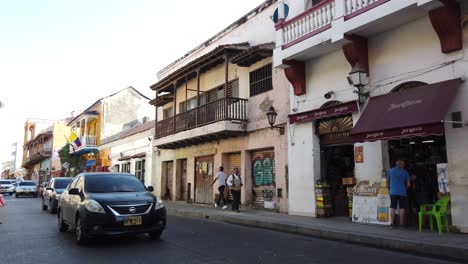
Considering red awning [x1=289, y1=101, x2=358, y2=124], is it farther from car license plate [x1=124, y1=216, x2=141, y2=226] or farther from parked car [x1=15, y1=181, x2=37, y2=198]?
parked car [x1=15, y1=181, x2=37, y2=198]

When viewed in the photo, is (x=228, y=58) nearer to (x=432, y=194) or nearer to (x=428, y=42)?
(x=428, y=42)

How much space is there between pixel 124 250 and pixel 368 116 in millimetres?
7151

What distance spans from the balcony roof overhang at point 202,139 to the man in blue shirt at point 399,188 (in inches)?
321

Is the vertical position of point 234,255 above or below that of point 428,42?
below

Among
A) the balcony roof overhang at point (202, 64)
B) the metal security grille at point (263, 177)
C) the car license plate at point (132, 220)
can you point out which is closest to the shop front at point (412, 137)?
the metal security grille at point (263, 177)

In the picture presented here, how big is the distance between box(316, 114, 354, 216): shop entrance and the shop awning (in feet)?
6.26

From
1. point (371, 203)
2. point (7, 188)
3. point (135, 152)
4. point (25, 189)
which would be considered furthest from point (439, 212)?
point (7, 188)

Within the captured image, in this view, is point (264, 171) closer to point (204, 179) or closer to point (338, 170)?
point (338, 170)

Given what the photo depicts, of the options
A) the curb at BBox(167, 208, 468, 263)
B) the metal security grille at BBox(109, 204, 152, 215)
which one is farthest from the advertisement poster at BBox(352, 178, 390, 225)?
the metal security grille at BBox(109, 204, 152, 215)

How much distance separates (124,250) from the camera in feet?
25.6

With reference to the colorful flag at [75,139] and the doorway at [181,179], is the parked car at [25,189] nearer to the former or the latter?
the colorful flag at [75,139]

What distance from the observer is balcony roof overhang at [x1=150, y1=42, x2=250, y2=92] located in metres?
17.0

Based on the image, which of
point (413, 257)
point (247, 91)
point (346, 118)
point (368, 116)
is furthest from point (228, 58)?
point (413, 257)

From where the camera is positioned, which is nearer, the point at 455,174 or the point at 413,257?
the point at 413,257
